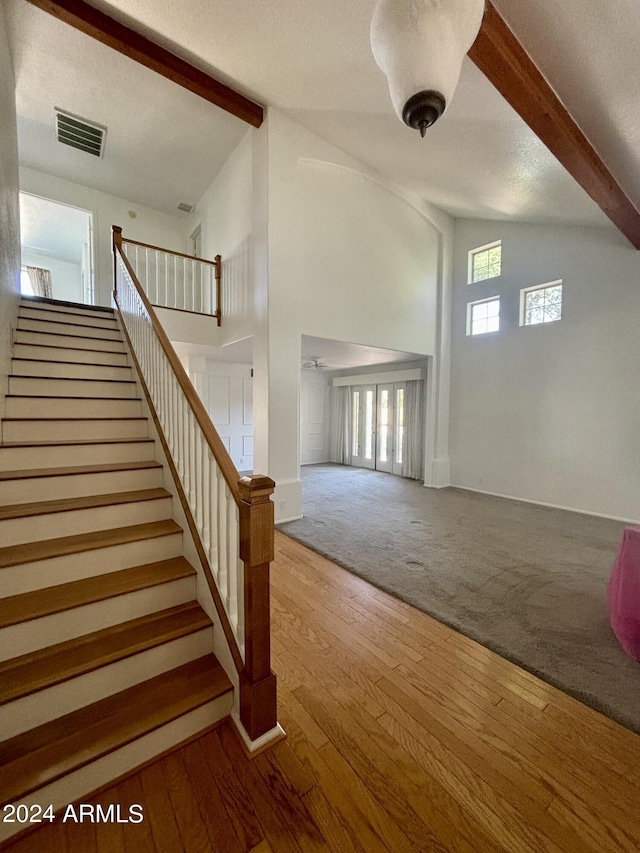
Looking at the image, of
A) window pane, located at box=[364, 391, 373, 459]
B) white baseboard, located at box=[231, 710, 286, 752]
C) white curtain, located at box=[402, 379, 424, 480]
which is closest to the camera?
white baseboard, located at box=[231, 710, 286, 752]

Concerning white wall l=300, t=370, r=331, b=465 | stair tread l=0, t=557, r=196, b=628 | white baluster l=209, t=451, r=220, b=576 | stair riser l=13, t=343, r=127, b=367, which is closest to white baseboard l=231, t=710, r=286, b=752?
white baluster l=209, t=451, r=220, b=576

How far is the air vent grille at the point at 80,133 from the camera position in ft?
13.8

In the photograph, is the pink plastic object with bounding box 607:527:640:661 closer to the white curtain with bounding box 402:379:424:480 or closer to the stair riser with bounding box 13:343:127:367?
the stair riser with bounding box 13:343:127:367

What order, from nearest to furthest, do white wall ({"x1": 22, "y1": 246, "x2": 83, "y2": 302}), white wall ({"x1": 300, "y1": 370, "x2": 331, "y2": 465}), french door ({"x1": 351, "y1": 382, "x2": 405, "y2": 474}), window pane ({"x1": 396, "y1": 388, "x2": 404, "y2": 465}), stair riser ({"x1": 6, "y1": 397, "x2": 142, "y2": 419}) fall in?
1. stair riser ({"x1": 6, "y1": 397, "x2": 142, "y2": 419})
2. window pane ({"x1": 396, "y1": 388, "x2": 404, "y2": 465})
3. french door ({"x1": 351, "y1": 382, "x2": 405, "y2": 474})
4. white wall ({"x1": 22, "y1": 246, "x2": 83, "y2": 302})
5. white wall ({"x1": 300, "y1": 370, "x2": 331, "y2": 465})

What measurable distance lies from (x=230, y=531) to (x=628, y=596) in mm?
2121

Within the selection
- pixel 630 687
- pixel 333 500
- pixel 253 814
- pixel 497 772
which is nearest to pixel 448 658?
pixel 497 772

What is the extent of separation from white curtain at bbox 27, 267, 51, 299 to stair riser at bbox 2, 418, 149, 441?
6824 millimetres

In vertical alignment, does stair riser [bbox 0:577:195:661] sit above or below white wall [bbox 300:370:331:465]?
below

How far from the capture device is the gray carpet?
1.74m

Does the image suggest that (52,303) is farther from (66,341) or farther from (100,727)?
(100,727)

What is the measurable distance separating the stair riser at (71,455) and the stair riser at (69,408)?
0.33m

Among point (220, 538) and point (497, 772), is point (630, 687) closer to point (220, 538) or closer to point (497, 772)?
point (497, 772)

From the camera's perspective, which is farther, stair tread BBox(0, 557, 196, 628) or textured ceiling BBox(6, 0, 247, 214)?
textured ceiling BBox(6, 0, 247, 214)

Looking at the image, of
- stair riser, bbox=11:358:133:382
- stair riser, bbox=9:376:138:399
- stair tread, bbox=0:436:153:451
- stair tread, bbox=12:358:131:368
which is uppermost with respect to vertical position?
stair tread, bbox=12:358:131:368
